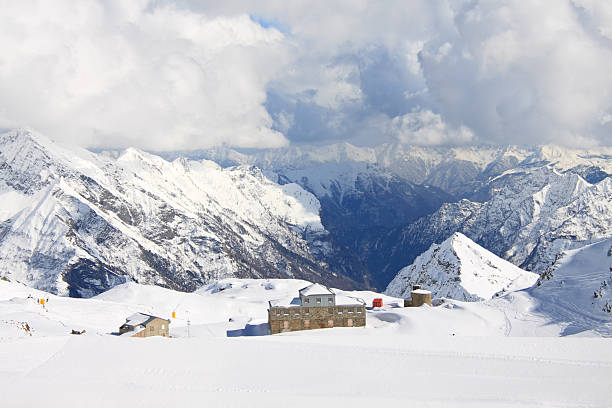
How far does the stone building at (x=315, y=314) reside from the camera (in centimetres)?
9312

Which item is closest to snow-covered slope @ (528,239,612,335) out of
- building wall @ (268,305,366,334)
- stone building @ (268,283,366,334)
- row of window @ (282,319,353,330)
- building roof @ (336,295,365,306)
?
building roof @ (336,295,365,306)

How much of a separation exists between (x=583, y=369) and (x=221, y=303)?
115 metres

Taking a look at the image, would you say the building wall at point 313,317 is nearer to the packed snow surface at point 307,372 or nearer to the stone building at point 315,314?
the stone building at point 315,314

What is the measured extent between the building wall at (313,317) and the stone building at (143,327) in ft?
74.3

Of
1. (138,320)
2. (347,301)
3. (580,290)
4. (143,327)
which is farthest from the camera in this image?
(580,290)

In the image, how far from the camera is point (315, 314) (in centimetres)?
9412

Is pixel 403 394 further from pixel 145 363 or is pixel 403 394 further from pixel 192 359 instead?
pixel 145 363

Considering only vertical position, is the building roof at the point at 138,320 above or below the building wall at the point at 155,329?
above

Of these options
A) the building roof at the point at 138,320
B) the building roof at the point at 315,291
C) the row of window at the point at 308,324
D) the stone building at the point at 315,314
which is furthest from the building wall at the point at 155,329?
the building roof at the point at 315,291

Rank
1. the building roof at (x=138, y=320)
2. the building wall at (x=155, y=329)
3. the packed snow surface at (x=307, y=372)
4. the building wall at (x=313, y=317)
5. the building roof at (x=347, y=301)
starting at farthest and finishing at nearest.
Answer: the building roof at (x=138, y=320)
the building wall at (x=155, y=329)
the building roof at (x=347, y=301)
the building wall at (x=313, y=317)
the packed snow surface at (x=307, y=372)

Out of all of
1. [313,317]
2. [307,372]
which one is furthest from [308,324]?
[307,372]

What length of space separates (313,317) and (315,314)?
26.3 inches

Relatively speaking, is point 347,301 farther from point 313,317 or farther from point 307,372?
point 307,372

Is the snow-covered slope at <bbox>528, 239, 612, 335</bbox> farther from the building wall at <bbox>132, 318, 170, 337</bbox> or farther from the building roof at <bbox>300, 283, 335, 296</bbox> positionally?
the building wall at <bbox>132, 318, 170, 337</bbox>
